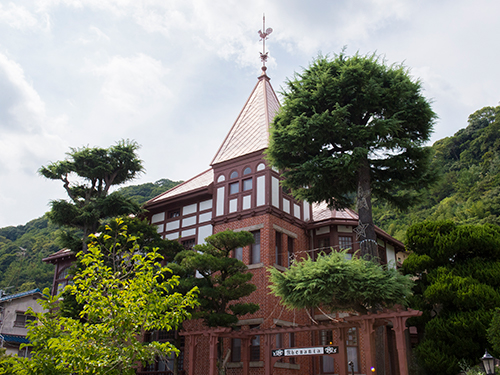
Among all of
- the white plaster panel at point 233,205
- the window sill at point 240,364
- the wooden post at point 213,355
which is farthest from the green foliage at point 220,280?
the white plaster panel at point 233,205

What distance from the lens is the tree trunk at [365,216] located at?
50.5ft

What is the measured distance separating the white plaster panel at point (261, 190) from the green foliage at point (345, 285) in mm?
7546

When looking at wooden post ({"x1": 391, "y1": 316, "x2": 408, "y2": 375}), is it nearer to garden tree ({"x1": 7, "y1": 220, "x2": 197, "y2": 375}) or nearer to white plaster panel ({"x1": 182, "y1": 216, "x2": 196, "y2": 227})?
garden tree ({"x1": 7, "y1": 220, "x2": 197, "y2": 375})

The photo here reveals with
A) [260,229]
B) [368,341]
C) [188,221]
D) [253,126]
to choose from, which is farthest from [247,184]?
[368,341]

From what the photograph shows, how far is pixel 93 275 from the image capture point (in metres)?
9.00

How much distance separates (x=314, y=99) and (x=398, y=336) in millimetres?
8561

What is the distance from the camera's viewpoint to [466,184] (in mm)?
49906

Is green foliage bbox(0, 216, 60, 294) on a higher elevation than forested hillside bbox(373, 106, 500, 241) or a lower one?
lower

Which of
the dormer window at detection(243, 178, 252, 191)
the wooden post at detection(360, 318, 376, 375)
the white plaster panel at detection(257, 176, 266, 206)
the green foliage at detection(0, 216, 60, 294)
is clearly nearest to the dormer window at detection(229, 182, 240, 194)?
the dormer window at detection(243, 178, 252, 191)

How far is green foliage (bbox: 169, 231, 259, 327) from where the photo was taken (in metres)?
16.6

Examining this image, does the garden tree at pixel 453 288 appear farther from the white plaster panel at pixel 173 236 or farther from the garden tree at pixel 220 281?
the white plaster panel at pixel 173 236

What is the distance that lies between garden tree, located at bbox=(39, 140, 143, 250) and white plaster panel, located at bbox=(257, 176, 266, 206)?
6689 mm

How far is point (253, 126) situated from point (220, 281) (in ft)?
31.9

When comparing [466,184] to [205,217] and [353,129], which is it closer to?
[205,217]
